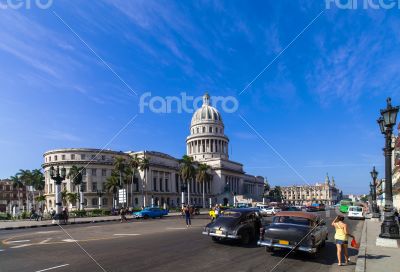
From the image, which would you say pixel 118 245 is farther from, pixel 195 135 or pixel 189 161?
pixel 195 135

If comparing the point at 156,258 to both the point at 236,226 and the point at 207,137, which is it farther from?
the point at 207,137

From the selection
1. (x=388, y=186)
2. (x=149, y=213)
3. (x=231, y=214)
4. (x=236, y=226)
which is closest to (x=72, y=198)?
(x=149, y=213)

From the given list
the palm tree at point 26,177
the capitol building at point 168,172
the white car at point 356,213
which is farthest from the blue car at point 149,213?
the palm tree at point 26,177

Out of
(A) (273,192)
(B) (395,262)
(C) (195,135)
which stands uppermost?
(C) (195,135)

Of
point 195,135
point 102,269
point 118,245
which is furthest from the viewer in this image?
point 195,135

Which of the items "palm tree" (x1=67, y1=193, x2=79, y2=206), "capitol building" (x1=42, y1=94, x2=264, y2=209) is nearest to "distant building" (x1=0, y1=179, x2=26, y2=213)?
"capitol building" (x1=42, y1=94, x2=264, y2=209)

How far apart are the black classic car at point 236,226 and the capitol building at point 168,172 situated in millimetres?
71338

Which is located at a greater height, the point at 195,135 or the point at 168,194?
the point at 195,135

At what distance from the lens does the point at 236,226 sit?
16375 mm

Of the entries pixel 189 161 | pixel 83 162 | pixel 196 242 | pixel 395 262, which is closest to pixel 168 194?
pixel 189 161

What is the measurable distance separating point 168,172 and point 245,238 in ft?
312

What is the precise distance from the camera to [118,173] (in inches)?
3127

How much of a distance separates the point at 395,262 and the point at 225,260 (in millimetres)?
5802

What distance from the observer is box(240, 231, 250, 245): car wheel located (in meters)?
16.5
